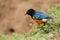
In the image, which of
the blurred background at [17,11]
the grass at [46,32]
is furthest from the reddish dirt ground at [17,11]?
the grass at [46,32]

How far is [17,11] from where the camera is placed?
17578 mm

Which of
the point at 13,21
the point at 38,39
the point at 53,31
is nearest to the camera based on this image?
the point at 38,39

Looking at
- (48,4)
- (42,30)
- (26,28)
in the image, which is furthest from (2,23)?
(42,30)

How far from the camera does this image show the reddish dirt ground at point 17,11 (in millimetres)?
16922

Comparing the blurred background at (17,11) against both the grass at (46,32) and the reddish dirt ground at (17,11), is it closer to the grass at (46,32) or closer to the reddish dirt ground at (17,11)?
the reddish dirt ground at (17,11)

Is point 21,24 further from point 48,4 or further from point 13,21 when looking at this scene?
point 48,4

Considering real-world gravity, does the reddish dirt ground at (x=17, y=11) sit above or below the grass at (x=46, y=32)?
above

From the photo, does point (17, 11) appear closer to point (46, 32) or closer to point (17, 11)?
point (17, 11)

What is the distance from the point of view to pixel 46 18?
1025 cm

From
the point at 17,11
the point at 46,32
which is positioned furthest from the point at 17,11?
the point at 46,32

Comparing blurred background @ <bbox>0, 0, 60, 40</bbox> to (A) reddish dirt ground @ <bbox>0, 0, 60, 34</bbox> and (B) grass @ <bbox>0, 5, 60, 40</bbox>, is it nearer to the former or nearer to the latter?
(A) reddish dirt ground @ <bbox>0, 0, 60, 34</bbox>

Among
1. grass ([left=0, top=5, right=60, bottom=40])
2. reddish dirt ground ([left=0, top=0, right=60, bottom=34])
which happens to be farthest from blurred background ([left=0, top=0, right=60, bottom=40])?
grass ([left=0, top=5, right=60, bottom=40])

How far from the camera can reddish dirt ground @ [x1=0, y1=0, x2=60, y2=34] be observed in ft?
55.5

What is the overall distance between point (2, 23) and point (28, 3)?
6.58 ft
